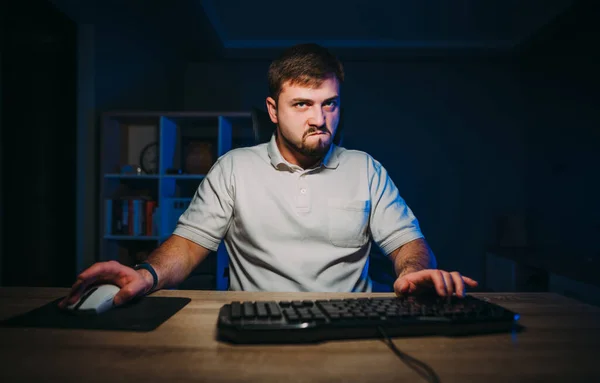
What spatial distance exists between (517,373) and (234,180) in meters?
1.06

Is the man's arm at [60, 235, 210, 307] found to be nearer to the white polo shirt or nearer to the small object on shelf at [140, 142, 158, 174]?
the white polo shirt

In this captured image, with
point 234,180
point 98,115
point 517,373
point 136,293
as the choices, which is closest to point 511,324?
point 517,373

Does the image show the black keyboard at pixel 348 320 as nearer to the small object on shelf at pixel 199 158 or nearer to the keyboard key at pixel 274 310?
the keyboard key at pixel 274 310

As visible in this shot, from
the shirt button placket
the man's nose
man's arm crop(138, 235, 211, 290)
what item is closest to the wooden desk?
man's arm crop(138, 235, 211, 290)

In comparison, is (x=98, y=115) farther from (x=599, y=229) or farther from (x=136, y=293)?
(x=599, y=229)

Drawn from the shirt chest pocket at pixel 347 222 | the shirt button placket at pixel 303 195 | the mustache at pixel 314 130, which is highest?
the mustache at pixel 314 130

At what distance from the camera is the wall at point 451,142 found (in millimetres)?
4039

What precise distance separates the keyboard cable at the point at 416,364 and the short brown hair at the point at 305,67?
94 cm

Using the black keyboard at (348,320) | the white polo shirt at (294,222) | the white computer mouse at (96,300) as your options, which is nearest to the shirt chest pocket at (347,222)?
the white polo shirt at (294,222)

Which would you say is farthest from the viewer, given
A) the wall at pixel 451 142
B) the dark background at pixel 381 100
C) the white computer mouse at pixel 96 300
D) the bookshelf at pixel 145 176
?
the wall at pixel 451 142

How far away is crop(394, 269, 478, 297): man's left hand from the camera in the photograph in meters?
0.77

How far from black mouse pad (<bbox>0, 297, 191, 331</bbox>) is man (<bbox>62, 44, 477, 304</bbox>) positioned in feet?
1.42

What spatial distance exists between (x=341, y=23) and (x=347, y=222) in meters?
2.71

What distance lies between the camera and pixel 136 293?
83 centimetres
